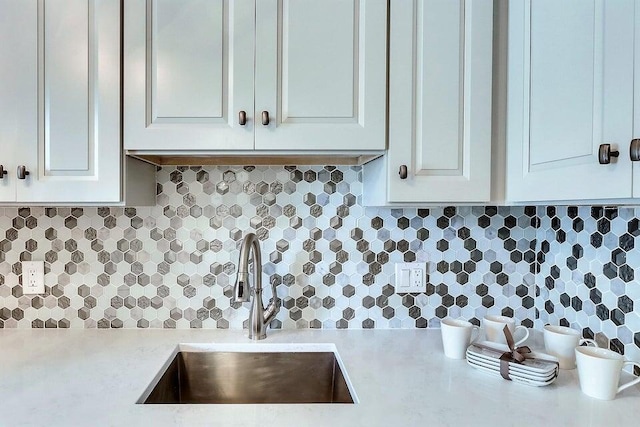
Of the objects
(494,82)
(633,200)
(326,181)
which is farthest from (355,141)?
(633,200)

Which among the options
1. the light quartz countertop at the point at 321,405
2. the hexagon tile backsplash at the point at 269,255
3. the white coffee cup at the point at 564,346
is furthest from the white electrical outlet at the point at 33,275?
the white coffee cup at the point at 564,346

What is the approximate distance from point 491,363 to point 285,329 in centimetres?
72

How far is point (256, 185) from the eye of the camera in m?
1.54

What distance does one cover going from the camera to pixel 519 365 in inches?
42.7

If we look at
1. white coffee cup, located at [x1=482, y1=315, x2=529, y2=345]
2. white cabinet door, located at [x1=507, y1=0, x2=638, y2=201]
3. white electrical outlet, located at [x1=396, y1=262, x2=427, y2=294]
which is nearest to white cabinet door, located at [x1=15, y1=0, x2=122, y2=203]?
white electrical outlet, located at [x1=396, y1=262, x2=427, y2=294]

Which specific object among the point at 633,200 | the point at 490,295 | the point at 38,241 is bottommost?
the point at 490,295

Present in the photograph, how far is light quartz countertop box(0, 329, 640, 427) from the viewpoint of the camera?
2.96 feet

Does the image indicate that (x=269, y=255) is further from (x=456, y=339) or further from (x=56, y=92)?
(x=56, y=92)

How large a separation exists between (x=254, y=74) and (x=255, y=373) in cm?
95

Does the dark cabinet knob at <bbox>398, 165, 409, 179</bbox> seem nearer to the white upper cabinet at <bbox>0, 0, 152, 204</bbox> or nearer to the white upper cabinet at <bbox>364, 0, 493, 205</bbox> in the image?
the white upper cabinet at <bbox>364, 0, 493, 205</bbox>

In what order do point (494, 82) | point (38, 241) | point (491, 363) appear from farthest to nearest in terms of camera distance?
point (38, 241) < point (494, 82) < point (491, 363)

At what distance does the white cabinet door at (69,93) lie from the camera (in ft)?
3.92

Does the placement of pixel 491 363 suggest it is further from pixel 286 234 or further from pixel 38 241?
pixel 38 241

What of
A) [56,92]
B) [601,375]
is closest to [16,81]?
[56,92]
